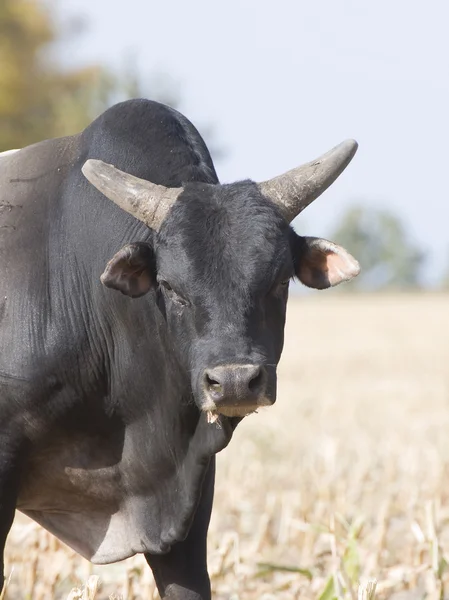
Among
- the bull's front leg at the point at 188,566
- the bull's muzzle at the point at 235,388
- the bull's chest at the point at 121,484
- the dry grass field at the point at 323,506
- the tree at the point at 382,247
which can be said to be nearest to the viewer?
the bull's muzzle at the point at 235,388

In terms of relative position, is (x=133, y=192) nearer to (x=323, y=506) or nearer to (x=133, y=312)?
(x=133, y=312)

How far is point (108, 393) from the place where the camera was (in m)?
4.61

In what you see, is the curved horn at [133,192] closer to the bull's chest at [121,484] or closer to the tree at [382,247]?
the bull's chest at [121,484]

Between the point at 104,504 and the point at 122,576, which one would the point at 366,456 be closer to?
the point at 122,576

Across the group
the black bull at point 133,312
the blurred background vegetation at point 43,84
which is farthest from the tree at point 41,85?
the black bull at point 133,312

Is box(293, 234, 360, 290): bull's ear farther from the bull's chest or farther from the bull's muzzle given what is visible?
the bull's chest

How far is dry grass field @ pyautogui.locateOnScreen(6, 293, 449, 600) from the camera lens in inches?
221

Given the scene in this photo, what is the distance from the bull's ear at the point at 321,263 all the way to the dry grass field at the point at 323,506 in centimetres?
131

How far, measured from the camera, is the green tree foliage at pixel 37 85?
2003cm

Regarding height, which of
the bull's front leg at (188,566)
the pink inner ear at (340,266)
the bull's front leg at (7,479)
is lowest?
the bull's front leg at (188,566)

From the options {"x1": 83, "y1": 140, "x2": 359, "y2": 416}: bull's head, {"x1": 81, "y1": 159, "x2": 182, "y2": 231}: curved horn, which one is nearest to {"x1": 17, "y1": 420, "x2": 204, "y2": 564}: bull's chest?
{"x1": 83, "y1": 140, "x2": 359, "y2": 416}: bull's head

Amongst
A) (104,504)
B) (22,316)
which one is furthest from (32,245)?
(104,504)

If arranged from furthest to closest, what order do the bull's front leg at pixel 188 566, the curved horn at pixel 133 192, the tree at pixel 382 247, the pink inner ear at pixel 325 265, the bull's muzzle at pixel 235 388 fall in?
the tree at pixel 382 247, the bull's front leg at pixel 188 566, the pink inner ear at pixel 325 265, the curved horn at pixel 133 192, the bull's muzzle at pixel 235 388

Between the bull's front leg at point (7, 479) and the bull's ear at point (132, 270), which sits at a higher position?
the bull's ear at point (132, 270)
